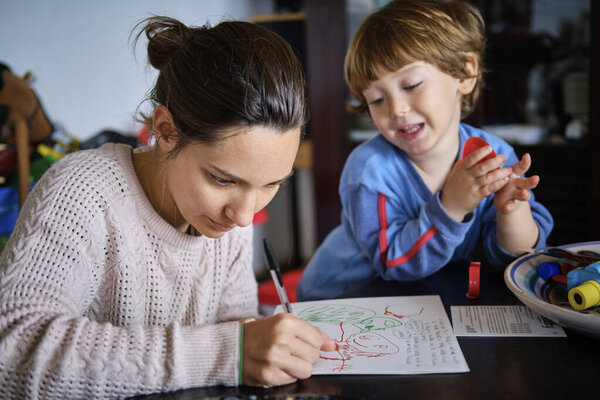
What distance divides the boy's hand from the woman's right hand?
439 mm

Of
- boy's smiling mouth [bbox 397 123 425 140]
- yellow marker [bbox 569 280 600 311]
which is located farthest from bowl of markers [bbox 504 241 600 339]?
boy's smiling mouth [bbox 397 123 425 140]

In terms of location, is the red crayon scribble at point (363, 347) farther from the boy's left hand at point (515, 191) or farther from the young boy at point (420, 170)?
the boy's left hand at point (515, 191)

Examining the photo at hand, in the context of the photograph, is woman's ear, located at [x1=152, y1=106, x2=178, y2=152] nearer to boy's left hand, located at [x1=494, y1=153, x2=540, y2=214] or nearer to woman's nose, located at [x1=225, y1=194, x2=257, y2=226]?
woman's nose, located at [x1=225, y1=194, x2=257, y2=226]

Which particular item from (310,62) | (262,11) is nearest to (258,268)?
(310,62)

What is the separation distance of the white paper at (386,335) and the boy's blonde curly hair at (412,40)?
0.49 meters

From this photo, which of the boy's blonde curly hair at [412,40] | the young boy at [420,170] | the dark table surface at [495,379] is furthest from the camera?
the boy's blonde curly hair at [412,40]

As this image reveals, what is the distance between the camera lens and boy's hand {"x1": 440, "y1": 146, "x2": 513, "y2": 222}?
100 cm

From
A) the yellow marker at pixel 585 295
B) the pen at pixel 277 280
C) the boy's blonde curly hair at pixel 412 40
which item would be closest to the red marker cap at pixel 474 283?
the yellow marker at pixel 585 295

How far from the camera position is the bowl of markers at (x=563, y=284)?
713 mm

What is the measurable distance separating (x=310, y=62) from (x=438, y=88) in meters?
1.55

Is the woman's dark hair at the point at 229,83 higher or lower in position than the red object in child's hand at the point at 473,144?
higher

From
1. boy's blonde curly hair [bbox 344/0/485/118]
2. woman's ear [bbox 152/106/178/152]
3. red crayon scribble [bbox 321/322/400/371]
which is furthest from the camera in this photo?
boy's blonde curly hair [bbox 344/0/485/118]

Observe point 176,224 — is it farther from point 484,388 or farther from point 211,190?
point 484,388

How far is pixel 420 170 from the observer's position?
1.26 meters
